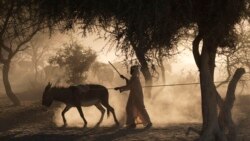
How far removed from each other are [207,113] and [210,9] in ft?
9.89

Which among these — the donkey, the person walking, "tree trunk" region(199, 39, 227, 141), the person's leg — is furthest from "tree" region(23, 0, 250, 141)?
the donkey

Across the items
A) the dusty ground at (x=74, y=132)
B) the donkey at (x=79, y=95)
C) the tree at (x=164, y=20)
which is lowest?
the dusty ground at (x=74, y=132)

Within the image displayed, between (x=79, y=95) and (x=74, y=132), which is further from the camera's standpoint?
(x=79, y=95)

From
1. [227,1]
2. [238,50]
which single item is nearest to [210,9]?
[227,1]

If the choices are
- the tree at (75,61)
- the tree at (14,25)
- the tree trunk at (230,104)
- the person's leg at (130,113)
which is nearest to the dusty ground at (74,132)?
the person's leg at (130,113)

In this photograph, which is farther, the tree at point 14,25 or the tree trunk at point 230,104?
the tree at point 14,25

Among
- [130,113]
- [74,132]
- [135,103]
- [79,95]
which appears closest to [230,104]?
[135,103]

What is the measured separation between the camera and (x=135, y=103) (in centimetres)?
1950

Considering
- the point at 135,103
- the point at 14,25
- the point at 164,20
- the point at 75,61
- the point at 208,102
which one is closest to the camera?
the point at 164,20

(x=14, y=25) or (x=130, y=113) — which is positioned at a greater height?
(x=14, y=25)

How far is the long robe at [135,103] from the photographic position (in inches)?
763

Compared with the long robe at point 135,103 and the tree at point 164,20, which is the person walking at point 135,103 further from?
the tree at point 164,20

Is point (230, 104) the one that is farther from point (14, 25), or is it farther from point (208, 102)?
point (14, 25)

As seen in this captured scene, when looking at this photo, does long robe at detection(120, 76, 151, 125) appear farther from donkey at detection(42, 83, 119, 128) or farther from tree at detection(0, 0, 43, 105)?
tree at detection(0, 0, 43, 105)
